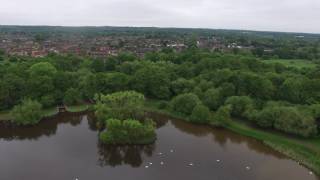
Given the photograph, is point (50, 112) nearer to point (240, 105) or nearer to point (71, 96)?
point (71, 96)

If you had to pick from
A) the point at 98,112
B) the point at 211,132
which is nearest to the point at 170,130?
the point at 211,132

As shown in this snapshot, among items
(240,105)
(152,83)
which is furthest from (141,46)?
(240,105)

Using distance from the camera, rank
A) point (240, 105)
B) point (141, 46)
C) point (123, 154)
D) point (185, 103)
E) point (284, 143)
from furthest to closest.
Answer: point (141, 46)
point (185, 103)
point (240, 105)
point (284, 143)
point (123, 154)

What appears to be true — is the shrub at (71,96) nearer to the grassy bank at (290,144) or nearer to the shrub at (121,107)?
the shrub at (121,107)

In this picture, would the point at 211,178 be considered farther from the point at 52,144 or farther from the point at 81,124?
the point at 81,124

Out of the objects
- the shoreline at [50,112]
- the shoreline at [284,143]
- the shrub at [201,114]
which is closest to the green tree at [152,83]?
the shoreline at [284,143]

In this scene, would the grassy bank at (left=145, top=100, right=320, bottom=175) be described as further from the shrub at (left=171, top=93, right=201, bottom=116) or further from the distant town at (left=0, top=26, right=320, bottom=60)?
the distant town at (left=0, top=26, right=320, bottom=60)
